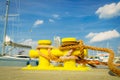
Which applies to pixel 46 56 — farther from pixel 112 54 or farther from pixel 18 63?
pixel 18 63

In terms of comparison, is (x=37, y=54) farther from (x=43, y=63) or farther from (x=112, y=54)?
(x=112, y=54)

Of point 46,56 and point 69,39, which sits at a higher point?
point 69,39

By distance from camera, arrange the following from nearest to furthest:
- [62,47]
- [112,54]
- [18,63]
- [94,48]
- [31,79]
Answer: [31,79] → [112,54] → [94,48] → [62,47] → [18,63]

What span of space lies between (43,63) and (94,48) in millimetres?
2971

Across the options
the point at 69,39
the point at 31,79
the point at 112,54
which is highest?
the point at 69,39

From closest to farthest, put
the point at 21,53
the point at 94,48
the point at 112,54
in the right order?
the point at 112,54
the point at 94,48
the point at 21,53

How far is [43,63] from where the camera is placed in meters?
11.0

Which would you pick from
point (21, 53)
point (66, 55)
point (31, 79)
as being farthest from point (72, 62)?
point (21, 53)

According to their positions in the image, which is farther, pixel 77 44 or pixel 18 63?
pixel 18 63

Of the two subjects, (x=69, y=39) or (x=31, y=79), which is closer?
(x=31, y=79)

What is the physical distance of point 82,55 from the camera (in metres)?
10.4

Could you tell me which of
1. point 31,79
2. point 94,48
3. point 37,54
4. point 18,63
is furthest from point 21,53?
point 31,79

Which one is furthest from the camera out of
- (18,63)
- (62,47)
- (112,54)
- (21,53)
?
(21,53)

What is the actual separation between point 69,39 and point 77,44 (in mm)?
488
